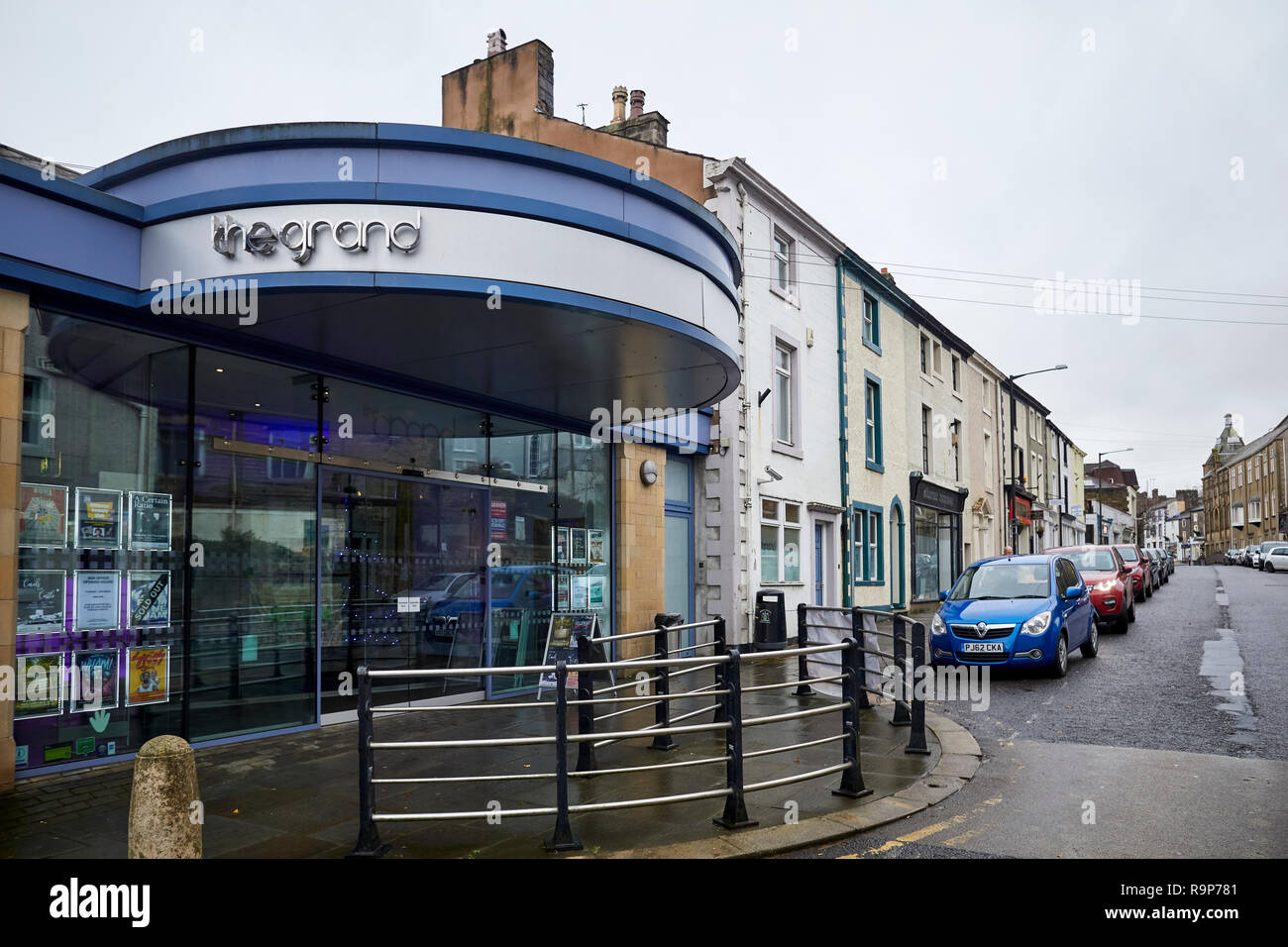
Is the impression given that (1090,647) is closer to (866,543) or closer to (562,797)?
(866,543)

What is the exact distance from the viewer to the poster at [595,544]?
13148 mm

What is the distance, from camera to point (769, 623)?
15.7 m

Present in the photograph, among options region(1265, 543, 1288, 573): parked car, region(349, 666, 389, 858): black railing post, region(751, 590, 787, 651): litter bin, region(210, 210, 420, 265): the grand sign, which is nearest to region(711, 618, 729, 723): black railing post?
region(349, 666, 389, 858): black railing post

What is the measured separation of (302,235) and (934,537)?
945 inches

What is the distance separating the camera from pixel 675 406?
12094mm

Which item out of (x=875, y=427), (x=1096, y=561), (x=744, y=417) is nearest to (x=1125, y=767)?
(x=744, y=417)

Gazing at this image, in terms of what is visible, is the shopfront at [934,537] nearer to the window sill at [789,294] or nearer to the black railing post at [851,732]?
the window sill at [789,294]

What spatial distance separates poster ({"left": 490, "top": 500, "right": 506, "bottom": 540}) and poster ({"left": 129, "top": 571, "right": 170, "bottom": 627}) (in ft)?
14.0

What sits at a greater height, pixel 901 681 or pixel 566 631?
pixel 566 631

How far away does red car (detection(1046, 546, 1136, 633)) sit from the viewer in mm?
16953

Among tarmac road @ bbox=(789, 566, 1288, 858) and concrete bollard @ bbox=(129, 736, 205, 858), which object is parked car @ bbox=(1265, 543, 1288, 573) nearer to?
tarmac road @ bbox=(789, 566, 1288, 858)
